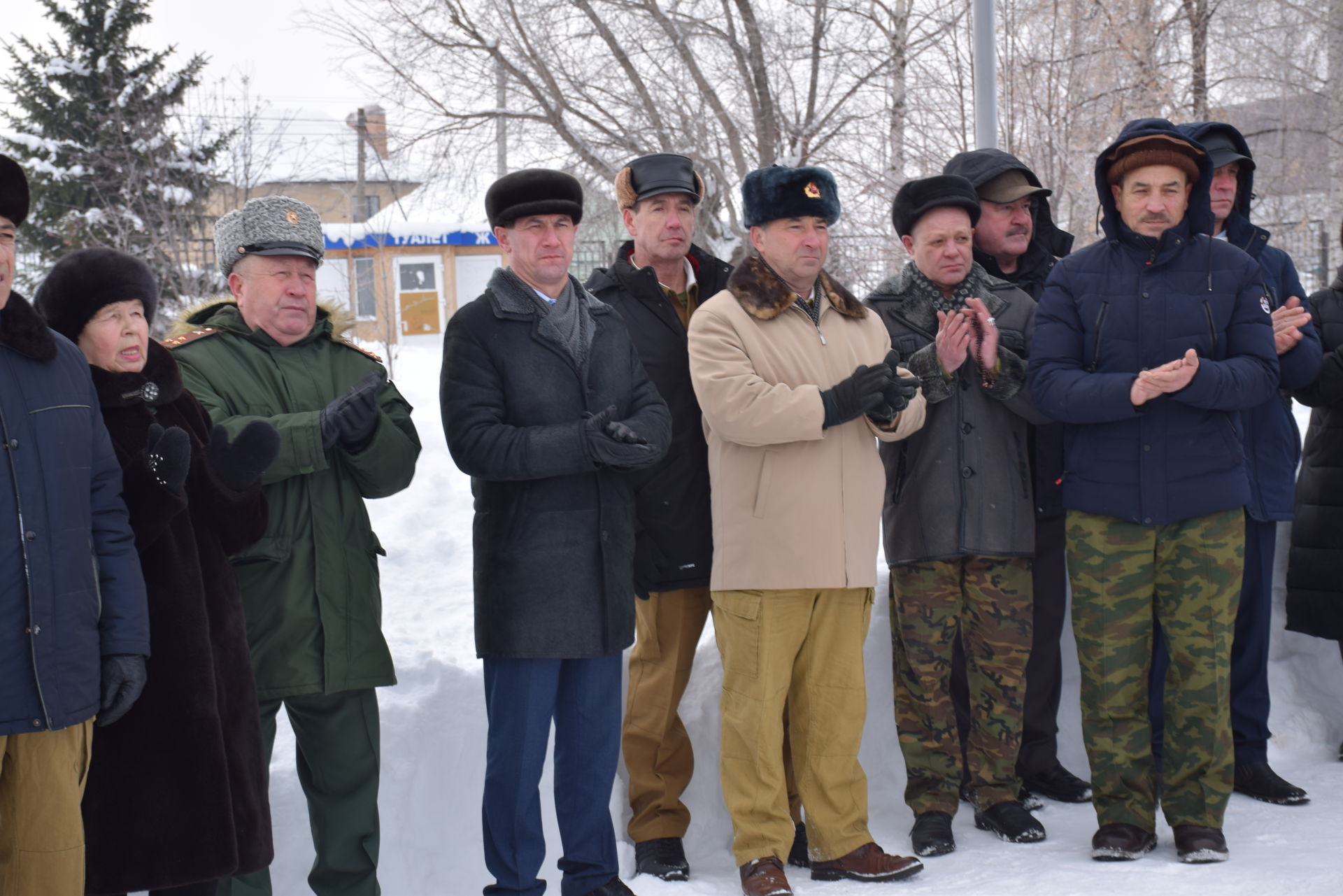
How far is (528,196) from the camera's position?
11.3 feet

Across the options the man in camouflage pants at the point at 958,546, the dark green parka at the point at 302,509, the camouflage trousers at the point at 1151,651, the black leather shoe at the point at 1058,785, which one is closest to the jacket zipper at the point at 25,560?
the dark green parka at the point at 302,509

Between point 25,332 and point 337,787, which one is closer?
point 25,332

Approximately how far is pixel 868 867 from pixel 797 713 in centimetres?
52

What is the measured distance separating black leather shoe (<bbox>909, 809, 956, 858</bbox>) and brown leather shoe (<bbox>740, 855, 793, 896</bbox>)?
554mm

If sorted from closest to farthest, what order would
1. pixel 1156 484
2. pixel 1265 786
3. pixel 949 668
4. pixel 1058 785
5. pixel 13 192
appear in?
1. pixel 13 192
2. pixel 1156 484
3. pixel 949 668
4. pixel 1265 786
5. pixel 1058 785

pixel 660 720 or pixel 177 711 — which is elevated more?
pixel 177 711

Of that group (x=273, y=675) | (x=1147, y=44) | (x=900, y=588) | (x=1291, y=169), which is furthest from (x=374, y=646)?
(x=1291, y=169)

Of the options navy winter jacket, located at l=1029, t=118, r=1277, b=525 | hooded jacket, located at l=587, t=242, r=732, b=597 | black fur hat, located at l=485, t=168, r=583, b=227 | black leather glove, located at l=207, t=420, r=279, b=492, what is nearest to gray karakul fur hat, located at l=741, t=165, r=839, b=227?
hooded jacket, located at l=587, t=242, r=732, b=597

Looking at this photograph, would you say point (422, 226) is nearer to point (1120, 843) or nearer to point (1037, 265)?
point (1037, 265)

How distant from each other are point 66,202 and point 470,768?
42.4 ft

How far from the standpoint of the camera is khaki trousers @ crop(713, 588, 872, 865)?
359 cm

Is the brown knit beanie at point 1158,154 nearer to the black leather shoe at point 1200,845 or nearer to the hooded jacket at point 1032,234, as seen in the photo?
the hooded jacket at point 1032,234

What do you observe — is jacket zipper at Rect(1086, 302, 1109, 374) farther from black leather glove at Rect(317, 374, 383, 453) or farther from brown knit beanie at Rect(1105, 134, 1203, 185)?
black leather glove at Rect(317, 374, 383, 453)

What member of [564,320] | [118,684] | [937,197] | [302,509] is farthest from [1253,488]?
[118,684]
